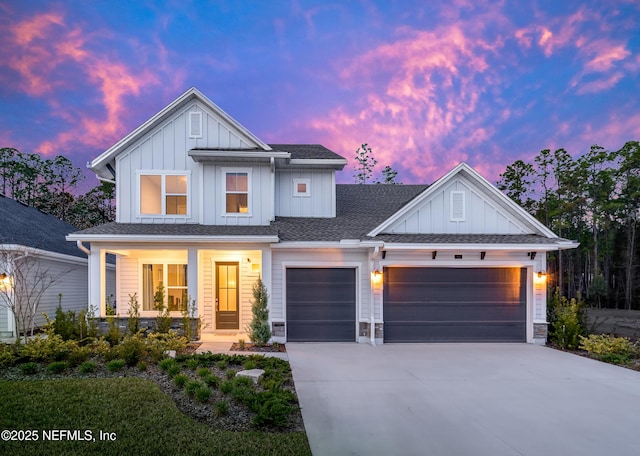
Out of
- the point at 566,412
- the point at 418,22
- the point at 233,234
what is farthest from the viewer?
the point at 418,22

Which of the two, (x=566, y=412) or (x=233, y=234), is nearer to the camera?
(x=566, y=412)

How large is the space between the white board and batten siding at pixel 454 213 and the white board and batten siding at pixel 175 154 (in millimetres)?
5341

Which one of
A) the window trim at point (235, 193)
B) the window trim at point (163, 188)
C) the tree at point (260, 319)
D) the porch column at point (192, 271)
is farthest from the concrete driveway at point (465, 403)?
the window trim at point (163, 188)

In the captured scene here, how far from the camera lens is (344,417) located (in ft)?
16.1

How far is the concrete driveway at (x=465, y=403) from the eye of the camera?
4.19 m

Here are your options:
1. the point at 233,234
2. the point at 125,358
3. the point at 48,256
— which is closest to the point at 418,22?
the point at 233,234

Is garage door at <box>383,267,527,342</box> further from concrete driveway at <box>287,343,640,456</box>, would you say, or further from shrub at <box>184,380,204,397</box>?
shrub at <box>184,380,204,397</box>

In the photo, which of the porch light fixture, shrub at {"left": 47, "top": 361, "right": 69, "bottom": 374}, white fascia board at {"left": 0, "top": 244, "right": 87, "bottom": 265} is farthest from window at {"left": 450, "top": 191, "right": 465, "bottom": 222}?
white fascia board at {"left": 0, "top": 244, "right": 87, "bottom": 265}

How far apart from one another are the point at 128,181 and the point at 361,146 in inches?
780

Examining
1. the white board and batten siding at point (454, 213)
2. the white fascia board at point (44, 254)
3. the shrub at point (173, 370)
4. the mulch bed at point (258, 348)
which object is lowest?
the mulch bed at point (258, 348)

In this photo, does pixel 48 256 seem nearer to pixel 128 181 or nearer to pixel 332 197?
pixel 128 181

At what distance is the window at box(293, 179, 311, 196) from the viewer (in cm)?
1216

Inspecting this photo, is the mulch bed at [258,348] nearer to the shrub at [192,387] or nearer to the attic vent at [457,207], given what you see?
the shrub at [192,387]

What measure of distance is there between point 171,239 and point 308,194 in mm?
4650
